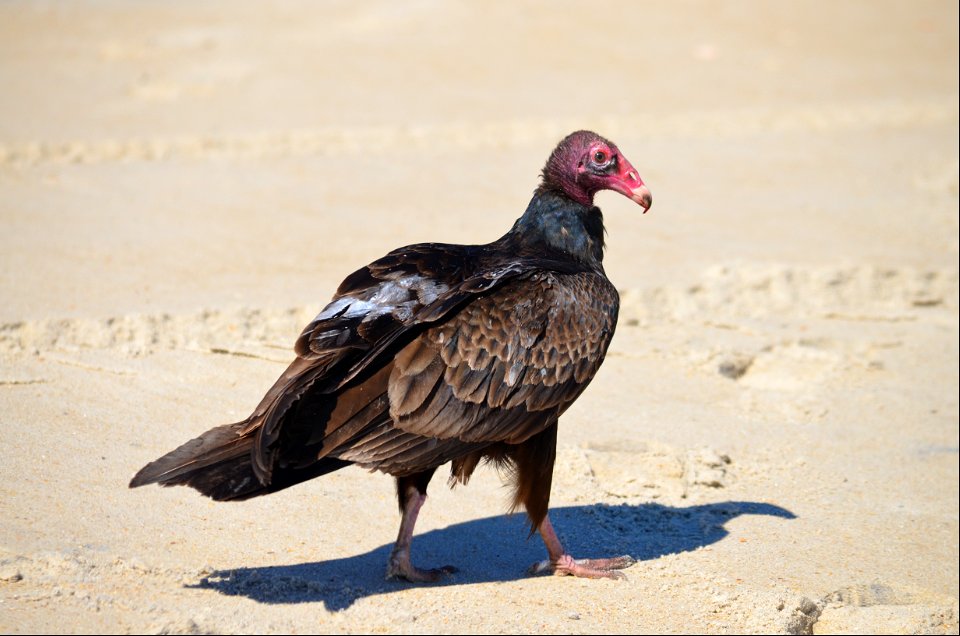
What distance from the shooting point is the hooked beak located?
5.11 m

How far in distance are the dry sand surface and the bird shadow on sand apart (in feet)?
0.07

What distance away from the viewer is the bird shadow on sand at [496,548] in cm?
425

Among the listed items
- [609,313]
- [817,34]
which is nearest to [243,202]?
[609,313]

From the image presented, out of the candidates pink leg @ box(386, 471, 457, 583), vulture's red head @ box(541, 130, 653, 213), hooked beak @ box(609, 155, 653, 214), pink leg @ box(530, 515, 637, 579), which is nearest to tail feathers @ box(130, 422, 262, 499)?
pink leg @ box(386, 471, 457, 583)

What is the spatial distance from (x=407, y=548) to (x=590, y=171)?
1.81 m

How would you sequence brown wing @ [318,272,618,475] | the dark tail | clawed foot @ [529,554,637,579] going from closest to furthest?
the dark tail, brown wing @ [318,272,618,475], clawed foot @ [529,554,637,579]

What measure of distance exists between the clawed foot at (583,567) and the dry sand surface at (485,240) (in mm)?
68

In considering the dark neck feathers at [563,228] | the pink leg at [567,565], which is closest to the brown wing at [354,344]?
the dark neck feathers at [563,228]

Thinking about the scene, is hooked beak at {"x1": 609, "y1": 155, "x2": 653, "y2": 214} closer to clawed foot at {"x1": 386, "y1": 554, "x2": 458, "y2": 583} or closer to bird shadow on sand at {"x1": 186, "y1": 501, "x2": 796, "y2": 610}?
bird shadow on sand at {"x1": 186, "y1": 501, "x2": 796, "y2": 610}

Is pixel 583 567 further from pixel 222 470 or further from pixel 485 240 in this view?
pixel 485 240

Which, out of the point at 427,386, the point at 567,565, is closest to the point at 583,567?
the point at 567,565

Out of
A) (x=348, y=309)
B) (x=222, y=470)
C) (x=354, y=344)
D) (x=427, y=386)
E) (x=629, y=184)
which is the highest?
(x=629, y=184)

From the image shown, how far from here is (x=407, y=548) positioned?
4.47 metres

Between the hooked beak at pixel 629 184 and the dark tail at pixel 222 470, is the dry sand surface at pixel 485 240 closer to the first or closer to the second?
the dark tail at pixel 222 470
